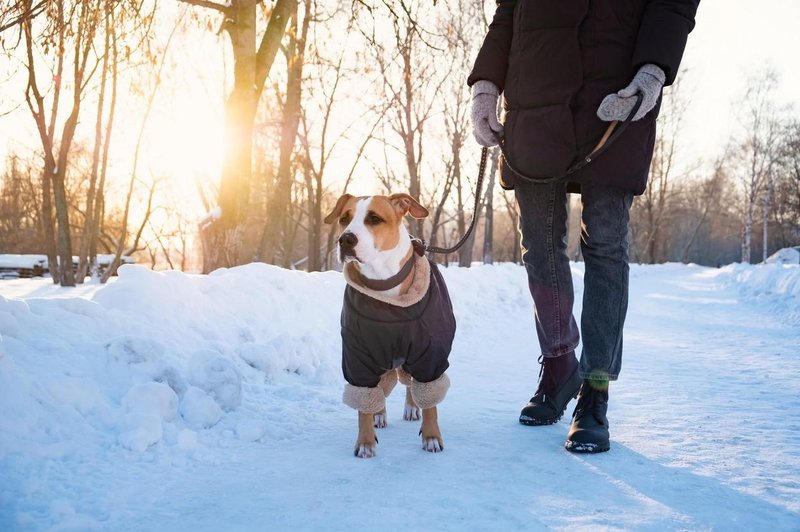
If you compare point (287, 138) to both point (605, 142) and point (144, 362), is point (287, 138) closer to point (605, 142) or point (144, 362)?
point (144, 362)

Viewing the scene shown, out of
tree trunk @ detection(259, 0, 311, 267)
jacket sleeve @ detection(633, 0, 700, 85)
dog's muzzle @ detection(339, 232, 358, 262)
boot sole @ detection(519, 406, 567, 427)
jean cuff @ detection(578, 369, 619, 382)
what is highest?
tree trunk @ detection(259, 0, 311, 267)

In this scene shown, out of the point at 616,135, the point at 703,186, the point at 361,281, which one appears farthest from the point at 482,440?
the point at 703,186

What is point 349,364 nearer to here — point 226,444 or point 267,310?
point 226,444

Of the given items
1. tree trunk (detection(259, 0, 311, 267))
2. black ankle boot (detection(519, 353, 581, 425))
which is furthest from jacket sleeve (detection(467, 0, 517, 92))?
tree trunk (detection(259, 0, 311, 267))

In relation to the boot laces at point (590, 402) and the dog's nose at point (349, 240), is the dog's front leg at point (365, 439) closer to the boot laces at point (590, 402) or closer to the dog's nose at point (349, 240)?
the dog's nose at point (349, 240)

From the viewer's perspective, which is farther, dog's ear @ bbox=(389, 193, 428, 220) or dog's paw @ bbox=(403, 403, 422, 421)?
dog's paw @ bbox=(403, 403, 422, 421)

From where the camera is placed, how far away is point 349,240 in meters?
2.44

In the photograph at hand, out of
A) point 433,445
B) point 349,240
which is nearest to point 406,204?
point 349,240

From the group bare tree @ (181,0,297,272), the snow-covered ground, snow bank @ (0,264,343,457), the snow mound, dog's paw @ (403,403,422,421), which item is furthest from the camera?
the snow mound

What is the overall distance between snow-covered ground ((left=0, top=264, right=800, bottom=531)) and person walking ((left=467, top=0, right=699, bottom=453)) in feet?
1.09

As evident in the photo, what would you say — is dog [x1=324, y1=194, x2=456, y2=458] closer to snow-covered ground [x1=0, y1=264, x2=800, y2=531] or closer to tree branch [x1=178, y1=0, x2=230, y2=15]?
snow-covered ground [x1=0, y1=264, x2=800, y2=531]

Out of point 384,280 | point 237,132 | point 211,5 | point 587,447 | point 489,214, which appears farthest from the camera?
point 489,214

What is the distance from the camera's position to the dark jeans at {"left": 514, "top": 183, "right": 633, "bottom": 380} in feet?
7.92

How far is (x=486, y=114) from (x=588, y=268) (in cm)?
97
